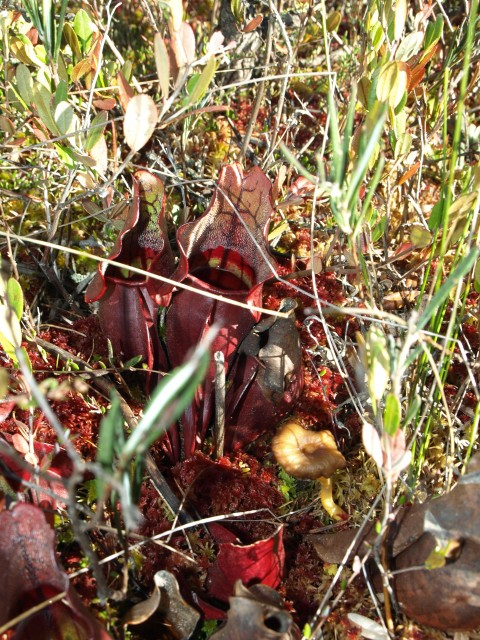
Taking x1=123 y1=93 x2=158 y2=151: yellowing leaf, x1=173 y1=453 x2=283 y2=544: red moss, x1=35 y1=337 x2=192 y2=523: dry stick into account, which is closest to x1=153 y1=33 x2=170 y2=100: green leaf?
x1=123 y1=93 x2=158 y2=151: yellowing leaf

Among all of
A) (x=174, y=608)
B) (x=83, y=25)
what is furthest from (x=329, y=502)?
(x=83, y=25)

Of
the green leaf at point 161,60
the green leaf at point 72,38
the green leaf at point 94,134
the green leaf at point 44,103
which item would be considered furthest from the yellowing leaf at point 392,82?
the green leaf at point 72,38

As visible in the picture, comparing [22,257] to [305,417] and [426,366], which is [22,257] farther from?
[426,366]

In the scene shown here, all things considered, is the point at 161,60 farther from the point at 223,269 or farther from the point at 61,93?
the point at 223,269

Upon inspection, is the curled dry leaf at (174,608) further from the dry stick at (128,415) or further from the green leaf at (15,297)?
the green leaf at (15,297)

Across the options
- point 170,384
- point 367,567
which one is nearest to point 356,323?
point 367,567

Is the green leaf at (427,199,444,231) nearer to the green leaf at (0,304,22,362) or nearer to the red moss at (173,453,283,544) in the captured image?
the red moss at (173,453,283,544)
